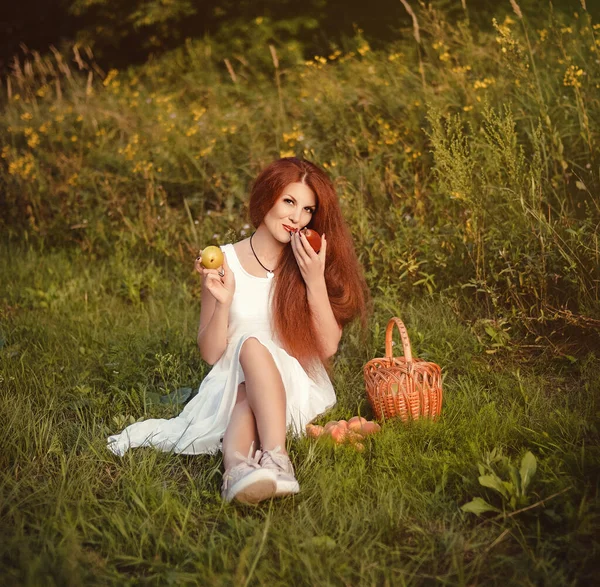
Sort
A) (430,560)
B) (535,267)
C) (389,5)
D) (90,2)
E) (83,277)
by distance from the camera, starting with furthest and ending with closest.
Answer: (90,2) → (389,5) → (83,277) → (535,267) → (430,560)

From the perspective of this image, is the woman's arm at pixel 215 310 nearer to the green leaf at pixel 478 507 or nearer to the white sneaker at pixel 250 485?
the white sneaker at pixel 250 485

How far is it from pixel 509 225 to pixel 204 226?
206 centimetres

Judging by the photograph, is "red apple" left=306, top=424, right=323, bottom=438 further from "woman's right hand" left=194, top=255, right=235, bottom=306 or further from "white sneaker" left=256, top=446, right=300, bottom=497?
"woman's right hand" left=194, top=255, right=235, bottom=306

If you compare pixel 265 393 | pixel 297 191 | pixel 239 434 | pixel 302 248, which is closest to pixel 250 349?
pixel 265 393

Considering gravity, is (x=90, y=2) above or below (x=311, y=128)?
above

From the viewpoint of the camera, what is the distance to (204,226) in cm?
467

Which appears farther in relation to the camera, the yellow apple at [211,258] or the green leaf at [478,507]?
the yellow apple at [211,258]

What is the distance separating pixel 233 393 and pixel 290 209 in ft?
2.52

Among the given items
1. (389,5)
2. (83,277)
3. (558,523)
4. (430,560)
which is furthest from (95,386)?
(389,5)

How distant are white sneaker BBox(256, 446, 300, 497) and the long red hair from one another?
58 centimetres

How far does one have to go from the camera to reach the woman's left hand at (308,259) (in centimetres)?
265

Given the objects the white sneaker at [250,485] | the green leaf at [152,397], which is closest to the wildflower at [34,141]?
the green leaf at [152,397]

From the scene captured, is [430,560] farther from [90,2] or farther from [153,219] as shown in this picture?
[90,2]

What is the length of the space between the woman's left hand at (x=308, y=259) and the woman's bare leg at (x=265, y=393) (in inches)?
12.7
